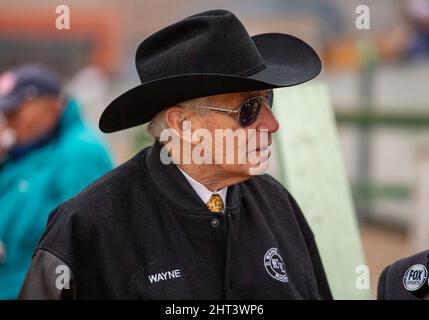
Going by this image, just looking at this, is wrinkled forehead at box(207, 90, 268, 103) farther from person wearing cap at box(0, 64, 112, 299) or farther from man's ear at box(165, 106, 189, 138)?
person wearing cap at box(0, 64, 112, 299)

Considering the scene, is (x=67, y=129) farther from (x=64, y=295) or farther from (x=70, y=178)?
(x=64, y=295)

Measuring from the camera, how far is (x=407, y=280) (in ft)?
7.61

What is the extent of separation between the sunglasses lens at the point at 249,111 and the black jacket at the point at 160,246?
0.25 meters

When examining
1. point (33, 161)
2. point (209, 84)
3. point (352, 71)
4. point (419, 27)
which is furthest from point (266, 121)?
point (419, 27)

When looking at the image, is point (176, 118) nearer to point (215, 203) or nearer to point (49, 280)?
point (215, 203)

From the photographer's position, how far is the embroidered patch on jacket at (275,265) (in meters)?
2.46

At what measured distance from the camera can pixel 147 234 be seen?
7.68ft

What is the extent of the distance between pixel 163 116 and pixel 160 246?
16.9 inches

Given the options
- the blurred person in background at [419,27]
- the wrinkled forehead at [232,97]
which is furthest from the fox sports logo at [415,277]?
the blurred person in background at [419,27]

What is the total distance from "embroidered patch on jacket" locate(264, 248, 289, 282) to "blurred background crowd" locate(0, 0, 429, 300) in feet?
12.1

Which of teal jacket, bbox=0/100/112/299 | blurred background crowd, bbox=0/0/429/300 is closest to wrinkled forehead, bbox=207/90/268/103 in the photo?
teal jacket, bbox=0/100/112/299

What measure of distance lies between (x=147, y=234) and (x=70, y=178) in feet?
5.62
